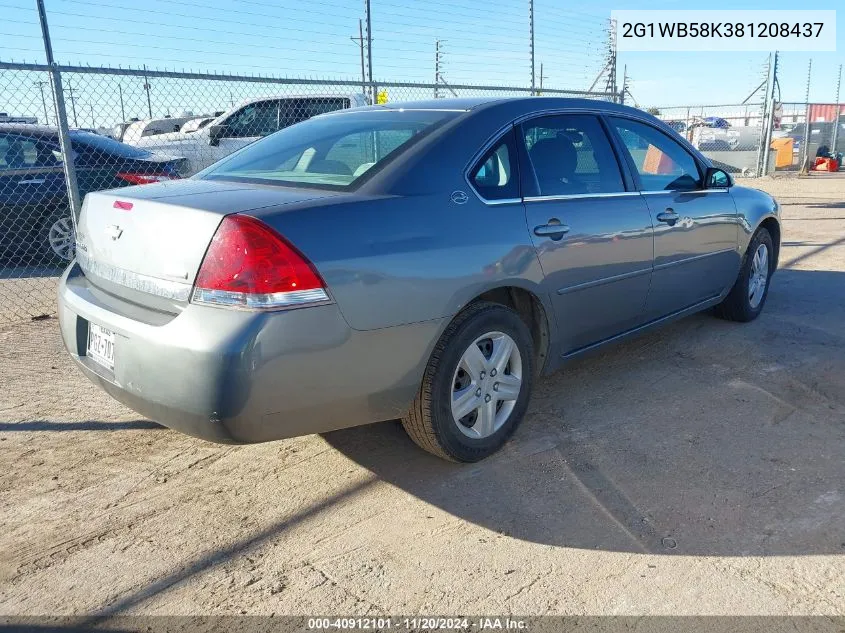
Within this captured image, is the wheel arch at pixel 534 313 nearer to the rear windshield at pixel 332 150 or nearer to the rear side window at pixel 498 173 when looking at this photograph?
the rear side window at pixel 498 173

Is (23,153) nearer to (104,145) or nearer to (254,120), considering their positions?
(104,145)

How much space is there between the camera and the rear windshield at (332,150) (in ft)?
10.1

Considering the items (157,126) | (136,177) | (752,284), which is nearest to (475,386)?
(752,284)

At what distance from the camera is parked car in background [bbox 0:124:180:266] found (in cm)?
730

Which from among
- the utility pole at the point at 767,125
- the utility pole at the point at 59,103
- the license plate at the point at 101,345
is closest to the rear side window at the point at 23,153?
the utility pole at the point at 59,103

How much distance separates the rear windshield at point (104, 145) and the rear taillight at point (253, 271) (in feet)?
19.8

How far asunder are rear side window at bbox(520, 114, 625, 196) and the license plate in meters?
1.97

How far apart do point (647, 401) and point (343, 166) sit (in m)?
2.06

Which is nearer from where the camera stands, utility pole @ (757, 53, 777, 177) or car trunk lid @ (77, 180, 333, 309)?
car trunk lid @ (77, 180, 333, 309)

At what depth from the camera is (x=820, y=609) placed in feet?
7.35

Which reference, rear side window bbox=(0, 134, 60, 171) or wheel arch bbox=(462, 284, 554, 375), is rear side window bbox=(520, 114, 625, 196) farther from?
rear side window bbox=(0, 134, 60, 171)

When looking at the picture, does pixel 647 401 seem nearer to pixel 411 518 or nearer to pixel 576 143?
pixel 576 143

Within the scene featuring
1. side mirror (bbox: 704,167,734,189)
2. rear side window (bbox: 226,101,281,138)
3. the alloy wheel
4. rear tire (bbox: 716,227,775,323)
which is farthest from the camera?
rear side window (bbox: 226,101,281,138)

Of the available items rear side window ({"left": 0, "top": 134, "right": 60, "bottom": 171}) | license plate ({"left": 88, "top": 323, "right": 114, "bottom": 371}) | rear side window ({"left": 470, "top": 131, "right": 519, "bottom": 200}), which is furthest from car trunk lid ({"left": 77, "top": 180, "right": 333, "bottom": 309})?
rear side window ({"left": 0, "top": 134, "right": 60, "bottom": 171})
